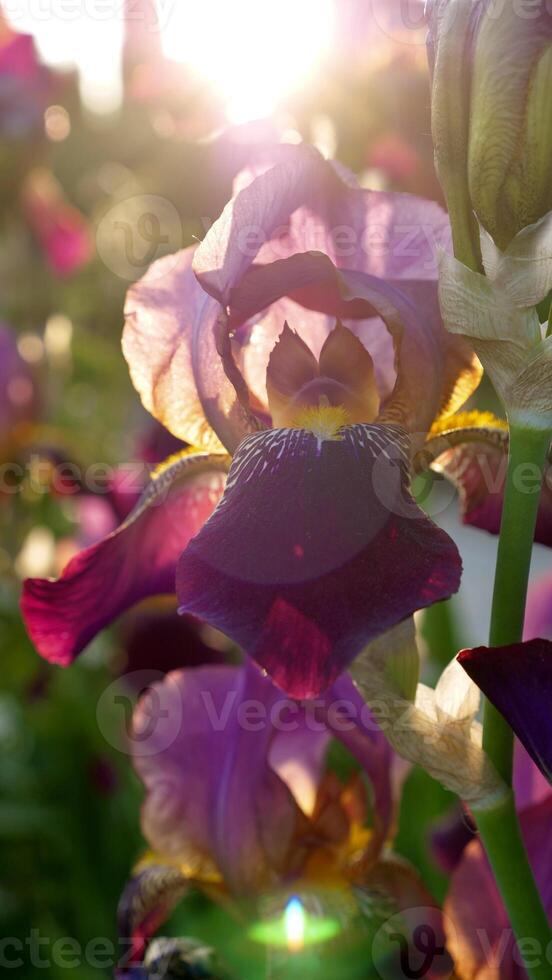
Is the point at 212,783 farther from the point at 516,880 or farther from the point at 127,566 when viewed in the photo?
the point at 516,880

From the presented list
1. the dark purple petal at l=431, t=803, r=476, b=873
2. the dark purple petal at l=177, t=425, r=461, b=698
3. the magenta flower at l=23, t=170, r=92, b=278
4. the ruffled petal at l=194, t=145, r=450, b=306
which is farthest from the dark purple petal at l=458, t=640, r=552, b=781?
the magenta flower at l=23, t=170, r=92, b=278

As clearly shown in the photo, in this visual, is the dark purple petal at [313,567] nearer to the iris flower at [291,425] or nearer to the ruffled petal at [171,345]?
the iris flower at [291,425]

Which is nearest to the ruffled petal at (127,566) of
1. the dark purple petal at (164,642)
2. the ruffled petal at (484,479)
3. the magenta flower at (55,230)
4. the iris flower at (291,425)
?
→ the iris flower at (291,425)

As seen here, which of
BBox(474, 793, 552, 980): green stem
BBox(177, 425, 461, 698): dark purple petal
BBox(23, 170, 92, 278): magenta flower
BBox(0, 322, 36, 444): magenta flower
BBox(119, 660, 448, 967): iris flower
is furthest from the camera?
BBox(23, 170, 92, 278): magenta flower

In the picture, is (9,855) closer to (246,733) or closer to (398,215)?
(246,733)

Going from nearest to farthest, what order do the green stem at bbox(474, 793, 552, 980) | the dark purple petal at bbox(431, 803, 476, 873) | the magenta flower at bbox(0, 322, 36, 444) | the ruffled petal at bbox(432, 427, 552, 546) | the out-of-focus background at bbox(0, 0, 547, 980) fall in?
the green stem at bbox(474, 793, 552, 980)
the ruffled petal at bbox(432, 427, 552, 546)
the dark purple petal at bbox(431, 803, 476, 873)
the out-of-focus background at bbox(0, 0, 547, 980)
the magenta flower at bbox(0, 322, 36, 444)

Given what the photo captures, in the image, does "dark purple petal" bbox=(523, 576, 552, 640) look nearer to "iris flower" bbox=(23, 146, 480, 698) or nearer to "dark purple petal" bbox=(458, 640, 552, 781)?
"iris flower" bbox=(23, 146, 480, 698)

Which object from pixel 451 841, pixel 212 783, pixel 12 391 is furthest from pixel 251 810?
pixel 12 391
